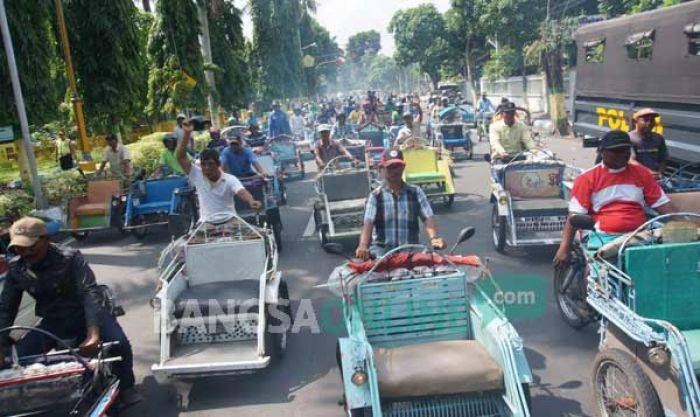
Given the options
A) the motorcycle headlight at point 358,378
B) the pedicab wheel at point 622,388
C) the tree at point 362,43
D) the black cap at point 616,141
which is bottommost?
the pedicab wheel at point 622,388

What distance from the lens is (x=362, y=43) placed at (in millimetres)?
125500

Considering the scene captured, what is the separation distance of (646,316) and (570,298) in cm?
191

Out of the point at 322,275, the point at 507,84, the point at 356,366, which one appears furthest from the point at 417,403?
the point at 507,84

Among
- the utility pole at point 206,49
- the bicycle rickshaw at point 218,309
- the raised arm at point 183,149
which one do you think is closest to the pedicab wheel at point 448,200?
the raised arm at point 183,149

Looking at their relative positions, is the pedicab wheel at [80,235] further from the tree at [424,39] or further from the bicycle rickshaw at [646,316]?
the tree at [424,39]

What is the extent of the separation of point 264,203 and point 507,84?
31389mm

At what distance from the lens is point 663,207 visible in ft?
15.8

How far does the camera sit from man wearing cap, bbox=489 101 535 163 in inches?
368

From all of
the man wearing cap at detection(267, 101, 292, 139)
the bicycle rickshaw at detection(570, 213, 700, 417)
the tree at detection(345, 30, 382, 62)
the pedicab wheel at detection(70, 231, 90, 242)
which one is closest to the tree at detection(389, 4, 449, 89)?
the man wearing cap at detection(267, 101, 292, 139)

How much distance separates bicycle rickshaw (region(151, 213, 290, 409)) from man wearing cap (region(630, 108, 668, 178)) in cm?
447

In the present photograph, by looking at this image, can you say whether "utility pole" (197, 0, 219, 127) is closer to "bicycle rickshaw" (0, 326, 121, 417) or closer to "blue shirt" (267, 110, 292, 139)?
"blue shirt" (267, 110, 292, 139)

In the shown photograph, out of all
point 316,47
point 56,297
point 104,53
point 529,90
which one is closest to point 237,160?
point 56,297

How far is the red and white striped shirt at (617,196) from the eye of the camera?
4.77m

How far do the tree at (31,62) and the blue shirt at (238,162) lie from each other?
5082 millimetres
